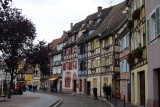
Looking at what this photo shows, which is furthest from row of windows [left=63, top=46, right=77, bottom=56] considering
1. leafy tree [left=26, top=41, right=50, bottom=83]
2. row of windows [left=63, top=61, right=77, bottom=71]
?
leafy tree [left=26, top=41, right=50, bottom=83]

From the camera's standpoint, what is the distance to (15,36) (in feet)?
78.6

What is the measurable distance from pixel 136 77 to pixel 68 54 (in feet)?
109

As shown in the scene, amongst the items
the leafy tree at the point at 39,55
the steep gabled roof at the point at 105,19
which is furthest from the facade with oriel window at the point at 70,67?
the leafy tree at the point at 39,55

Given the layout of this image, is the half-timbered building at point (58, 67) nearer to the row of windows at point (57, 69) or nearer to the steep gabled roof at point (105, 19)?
the row of windows at point (57, 69)

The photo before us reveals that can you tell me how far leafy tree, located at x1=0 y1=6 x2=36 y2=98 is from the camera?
2214 cm

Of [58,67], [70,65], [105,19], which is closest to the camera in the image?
[105,19]

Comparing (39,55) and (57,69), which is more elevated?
(39,55)

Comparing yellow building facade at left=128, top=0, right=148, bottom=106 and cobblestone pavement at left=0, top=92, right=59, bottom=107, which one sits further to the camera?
cobblestone pavement at left=0, top=92, right=59, bottom=107

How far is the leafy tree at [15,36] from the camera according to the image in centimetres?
2214

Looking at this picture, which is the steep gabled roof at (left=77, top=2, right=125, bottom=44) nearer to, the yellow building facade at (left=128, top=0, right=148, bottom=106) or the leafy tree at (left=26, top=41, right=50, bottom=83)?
the leafy tree at (left=26, top=41, right=50, bottom=83)

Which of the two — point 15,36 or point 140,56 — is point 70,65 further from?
point 140,56

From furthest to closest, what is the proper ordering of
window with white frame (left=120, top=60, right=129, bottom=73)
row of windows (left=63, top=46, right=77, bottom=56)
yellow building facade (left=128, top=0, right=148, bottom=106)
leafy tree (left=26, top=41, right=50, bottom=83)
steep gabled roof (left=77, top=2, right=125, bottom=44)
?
row of windows (left=63, top=46, right=77, bottom=56) → steep gabled roof (left=77, top=2, right=125, bottom=44) → leafy tree (left=26, top=41, right=50, bottom=83) → window with white frame (left=120, top=60, right=129, bottom=73) → yellow building facade (left=128, top=0, right=148, bottom=106)

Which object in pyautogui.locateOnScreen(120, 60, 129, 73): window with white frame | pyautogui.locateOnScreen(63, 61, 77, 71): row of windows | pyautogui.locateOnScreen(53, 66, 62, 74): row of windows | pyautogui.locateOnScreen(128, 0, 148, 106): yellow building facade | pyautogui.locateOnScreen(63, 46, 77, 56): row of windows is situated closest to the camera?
pyautogui.locateOnScreen(128, 0, 148, 106): yellow building facade

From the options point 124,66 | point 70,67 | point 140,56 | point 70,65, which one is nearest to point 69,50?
point 70,65
